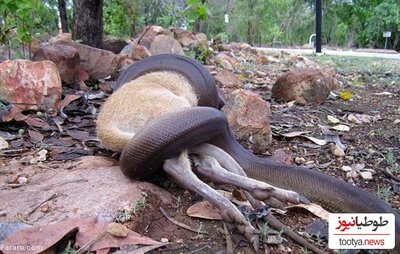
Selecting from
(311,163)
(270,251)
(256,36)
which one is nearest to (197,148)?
(270,251)

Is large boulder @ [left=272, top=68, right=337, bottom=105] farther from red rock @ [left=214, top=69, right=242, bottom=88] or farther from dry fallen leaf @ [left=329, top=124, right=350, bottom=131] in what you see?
dry fallen leaf @ [left=329, top=124, right=350, bottom=131]

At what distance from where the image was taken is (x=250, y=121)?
2799 millimetres

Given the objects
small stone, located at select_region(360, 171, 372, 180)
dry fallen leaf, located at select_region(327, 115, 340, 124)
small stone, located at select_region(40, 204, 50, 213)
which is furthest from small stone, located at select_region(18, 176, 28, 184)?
dry fallen leaf, located at select_region(327, 115, 340, 124)

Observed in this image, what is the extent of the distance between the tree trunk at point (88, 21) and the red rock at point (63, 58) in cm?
116

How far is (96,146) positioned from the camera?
2639mm

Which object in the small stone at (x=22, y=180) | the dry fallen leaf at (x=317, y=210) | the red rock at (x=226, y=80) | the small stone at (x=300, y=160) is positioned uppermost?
the red rock at (x=226, y=80)

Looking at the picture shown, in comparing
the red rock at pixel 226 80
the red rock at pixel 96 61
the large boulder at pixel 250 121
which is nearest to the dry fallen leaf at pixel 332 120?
the large boulder at pixel 250 121

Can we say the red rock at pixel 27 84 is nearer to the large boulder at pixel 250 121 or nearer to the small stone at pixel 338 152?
the large boulder at pixel 250 121

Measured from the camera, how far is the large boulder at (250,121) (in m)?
2.78

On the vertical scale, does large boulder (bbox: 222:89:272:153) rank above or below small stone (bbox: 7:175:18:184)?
above

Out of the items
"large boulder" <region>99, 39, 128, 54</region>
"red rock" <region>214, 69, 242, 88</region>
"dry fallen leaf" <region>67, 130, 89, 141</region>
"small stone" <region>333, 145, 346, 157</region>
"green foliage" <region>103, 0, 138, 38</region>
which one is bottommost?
"small stone" <region>333, 145, 346, 157</region>

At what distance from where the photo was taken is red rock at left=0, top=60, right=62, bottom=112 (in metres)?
3.09
